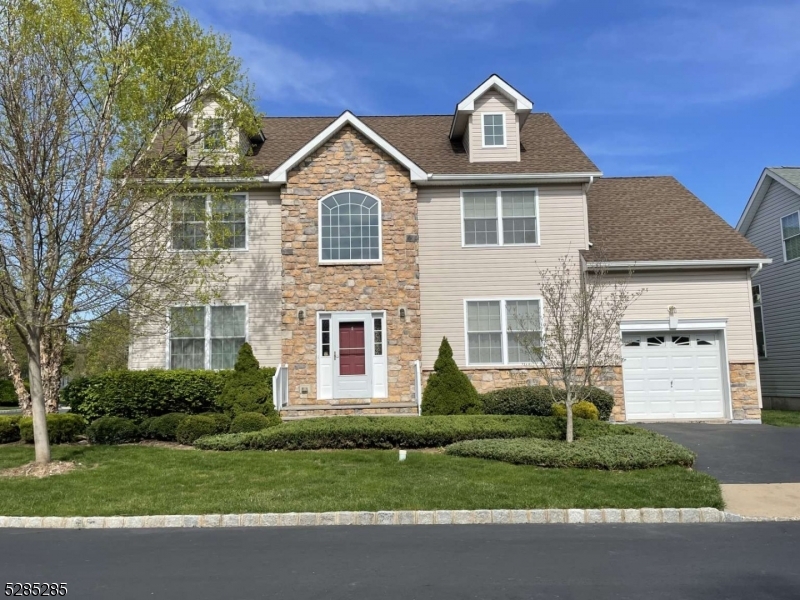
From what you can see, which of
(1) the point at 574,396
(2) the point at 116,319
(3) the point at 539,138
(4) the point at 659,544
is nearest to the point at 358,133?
(3) the point at 539,138

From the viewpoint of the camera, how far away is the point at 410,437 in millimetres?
12609

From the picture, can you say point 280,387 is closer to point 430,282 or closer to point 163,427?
point 163,427

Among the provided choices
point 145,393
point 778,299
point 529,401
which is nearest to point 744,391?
point 529,401

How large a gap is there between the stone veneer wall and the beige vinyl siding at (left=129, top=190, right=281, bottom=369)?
0.98ft

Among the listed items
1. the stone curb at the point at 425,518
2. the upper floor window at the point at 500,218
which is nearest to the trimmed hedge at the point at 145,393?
the upper floor window at the point at 500,218

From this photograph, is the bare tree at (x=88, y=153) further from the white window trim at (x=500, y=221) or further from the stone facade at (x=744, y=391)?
the stone facade at (x=744, y=391)

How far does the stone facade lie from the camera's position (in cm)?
1705

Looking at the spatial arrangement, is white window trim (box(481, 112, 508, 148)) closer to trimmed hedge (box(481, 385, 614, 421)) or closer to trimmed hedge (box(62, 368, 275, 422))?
trimmed hedge (box(481, 385, 614, 421))

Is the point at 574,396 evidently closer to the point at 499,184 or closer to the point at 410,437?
the point at 410,437

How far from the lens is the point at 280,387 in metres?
16.0

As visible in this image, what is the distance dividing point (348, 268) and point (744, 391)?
415 inches

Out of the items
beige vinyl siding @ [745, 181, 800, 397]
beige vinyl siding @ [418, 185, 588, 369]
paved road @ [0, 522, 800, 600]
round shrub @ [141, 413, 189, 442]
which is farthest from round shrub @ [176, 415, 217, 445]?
beige vinyl siding @ [745, 181, 800, 397]

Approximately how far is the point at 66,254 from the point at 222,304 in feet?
19.7

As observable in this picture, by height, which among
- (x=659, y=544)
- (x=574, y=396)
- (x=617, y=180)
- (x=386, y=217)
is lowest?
(x=659, y=544)
